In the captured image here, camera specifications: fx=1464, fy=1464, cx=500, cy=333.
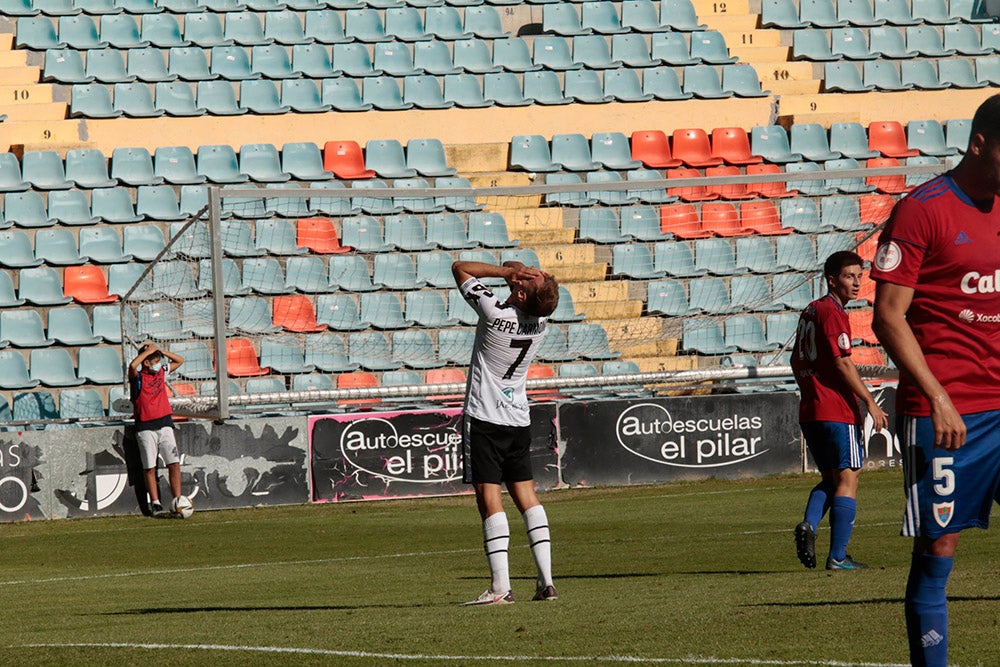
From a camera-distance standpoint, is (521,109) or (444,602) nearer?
(444,602)

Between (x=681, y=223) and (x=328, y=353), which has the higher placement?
(x=681, y=223)

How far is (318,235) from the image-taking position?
2041 cm

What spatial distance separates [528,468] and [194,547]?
6159 millimetres

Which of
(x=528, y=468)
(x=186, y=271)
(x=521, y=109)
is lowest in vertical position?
(x=528, y=468)

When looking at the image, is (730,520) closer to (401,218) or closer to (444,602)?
(444,602)

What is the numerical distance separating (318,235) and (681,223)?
17.0 feet

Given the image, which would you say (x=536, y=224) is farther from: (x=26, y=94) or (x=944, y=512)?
(x=944, y=512)

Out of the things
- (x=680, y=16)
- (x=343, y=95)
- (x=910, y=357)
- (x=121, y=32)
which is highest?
(x=680, y=16)

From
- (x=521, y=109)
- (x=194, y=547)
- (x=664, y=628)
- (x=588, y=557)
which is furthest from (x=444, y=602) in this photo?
(x=521, y=109)

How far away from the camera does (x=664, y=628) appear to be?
6.80 m

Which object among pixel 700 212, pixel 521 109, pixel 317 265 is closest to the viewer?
pixel 317 265

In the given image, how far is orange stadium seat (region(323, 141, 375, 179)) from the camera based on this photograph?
21812 millimetres

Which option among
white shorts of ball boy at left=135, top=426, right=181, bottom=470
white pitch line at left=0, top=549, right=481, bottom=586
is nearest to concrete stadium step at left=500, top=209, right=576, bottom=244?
white shorts of ball boy at left=135, top=426, right=181, bottom=470

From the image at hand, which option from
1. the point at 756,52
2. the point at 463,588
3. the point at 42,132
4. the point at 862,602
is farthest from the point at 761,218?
the point at 862,602
